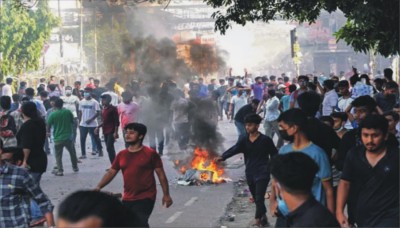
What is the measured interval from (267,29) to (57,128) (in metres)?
75.0

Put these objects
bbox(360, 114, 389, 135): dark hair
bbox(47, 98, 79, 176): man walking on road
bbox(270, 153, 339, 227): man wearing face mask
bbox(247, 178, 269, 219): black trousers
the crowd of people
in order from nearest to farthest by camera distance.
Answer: bbox(270, 153, 339, 227): man wearing face mask → the crowd of people → bbox(360, 114, 389, 135): dark hair → bbox(247, 178, 269, 219): black trousers → bbox(47, 98, 79, 176): man walking on road

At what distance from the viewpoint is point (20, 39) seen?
4538 centimetres

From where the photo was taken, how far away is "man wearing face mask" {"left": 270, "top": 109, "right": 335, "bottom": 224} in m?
7.42

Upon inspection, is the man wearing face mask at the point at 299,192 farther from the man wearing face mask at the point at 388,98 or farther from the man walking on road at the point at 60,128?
the man walking on road at the point at 60,128

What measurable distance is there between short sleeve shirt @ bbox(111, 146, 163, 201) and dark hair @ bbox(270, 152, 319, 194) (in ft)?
13.0

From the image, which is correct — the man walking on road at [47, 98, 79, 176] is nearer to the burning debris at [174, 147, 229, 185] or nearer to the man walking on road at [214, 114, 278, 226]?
the burning debris at [174, 147, 229, 185]

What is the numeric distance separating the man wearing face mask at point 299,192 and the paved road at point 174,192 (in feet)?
21.2

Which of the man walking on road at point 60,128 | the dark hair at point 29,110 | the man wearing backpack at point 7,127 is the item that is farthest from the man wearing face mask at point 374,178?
the man walking on road at point 60,128

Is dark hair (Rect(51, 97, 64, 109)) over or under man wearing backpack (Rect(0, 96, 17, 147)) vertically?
over

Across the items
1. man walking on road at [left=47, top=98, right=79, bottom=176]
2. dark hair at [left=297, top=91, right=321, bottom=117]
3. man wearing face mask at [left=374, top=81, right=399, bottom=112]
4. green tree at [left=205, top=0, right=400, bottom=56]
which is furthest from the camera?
man walking on road at [left=47, top=98, right=79, bottom=176]

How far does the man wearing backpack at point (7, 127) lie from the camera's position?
14.3 m

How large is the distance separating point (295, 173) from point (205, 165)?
11.4 metres

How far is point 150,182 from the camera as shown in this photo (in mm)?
9094

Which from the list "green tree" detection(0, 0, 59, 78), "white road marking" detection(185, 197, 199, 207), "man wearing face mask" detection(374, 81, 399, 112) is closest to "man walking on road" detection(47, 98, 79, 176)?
"white road marking" detection(185, 197, 199, 207)
